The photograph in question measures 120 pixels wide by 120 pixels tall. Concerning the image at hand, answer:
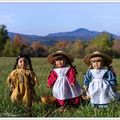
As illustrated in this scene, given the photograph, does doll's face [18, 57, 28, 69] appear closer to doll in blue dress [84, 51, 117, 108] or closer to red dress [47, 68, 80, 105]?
red dress [47, 68, 80, 105]

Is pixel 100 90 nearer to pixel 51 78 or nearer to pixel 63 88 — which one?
pixel 63 88

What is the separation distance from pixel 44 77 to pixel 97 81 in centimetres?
60

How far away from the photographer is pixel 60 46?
5113mm

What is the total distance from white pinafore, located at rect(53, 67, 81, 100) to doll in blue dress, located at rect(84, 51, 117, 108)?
128 mm

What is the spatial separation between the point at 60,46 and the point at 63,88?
0.50m

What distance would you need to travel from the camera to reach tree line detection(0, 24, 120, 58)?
16.6ft

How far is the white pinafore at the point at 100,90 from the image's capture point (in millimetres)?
4926

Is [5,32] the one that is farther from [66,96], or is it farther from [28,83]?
[66,96]

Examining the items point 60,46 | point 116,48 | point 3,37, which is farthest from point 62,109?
point 3,37

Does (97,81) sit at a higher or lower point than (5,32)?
lower

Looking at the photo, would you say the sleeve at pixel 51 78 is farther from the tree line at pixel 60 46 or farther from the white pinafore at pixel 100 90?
the white pinafore at pixel 100 90

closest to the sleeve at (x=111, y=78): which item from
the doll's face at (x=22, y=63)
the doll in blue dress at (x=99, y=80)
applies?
the doll in blue dress at (x=99, y=80)

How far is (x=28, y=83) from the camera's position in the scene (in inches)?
197

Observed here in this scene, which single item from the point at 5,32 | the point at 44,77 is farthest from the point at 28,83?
the point at 5,32
